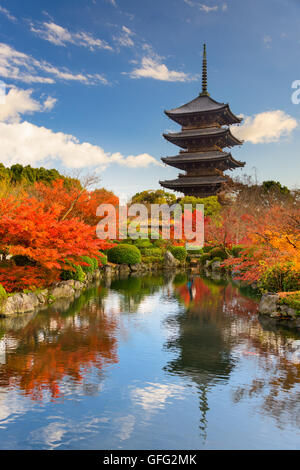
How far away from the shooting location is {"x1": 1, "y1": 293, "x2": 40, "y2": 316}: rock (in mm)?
10477

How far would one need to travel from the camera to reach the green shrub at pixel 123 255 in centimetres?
2450

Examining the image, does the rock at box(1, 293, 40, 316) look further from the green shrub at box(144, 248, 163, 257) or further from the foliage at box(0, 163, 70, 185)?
the foliage at box(0, 163, 70, 185)

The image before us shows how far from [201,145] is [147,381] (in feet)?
121

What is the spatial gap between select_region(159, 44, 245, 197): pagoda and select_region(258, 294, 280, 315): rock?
2707 cm

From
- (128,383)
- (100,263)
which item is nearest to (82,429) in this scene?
(128,383)

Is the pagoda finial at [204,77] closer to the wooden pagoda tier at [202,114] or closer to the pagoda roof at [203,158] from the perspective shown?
the wooden pagoda tier at [202,114]

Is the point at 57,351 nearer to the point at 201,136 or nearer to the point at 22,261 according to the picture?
the point at 22,261

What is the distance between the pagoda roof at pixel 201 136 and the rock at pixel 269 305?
2896cm

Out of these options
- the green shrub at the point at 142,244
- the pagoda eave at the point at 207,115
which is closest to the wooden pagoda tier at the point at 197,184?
the pagoda eave at the point at 207,115

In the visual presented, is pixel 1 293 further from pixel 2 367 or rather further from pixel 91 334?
pixel 2 367

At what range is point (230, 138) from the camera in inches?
1606

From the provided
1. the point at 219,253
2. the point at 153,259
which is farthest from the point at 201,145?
the point at 219,253

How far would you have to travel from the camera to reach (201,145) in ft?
134
